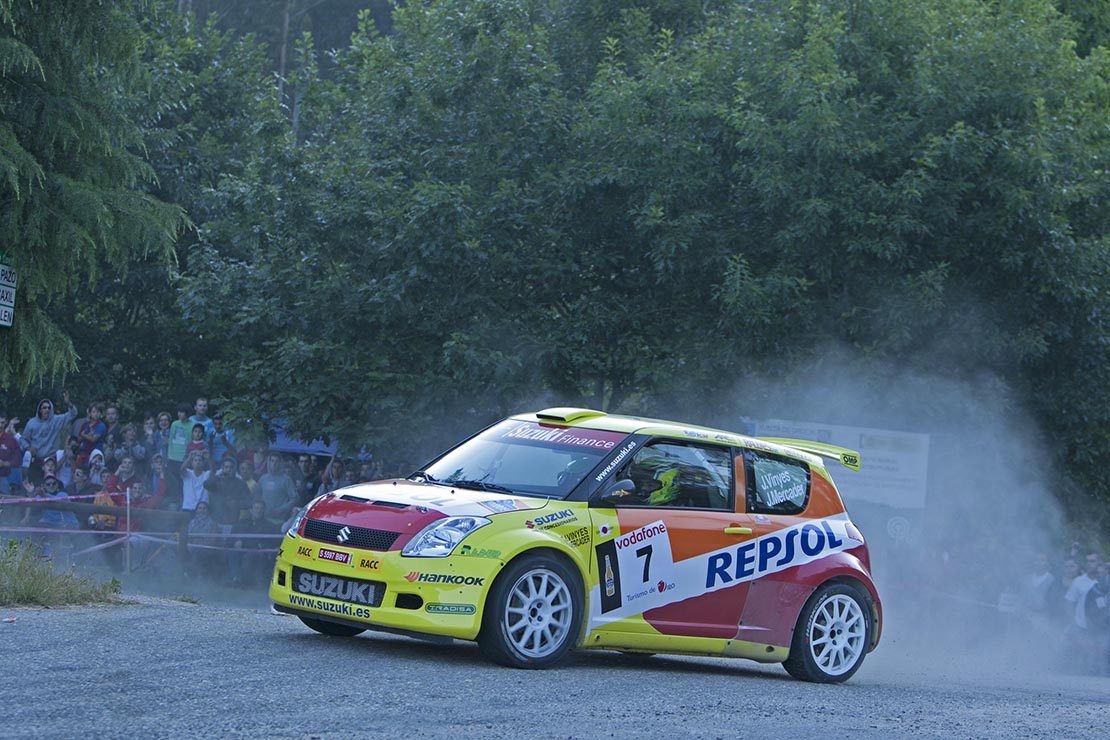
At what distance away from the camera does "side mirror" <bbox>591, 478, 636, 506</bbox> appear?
9062 mm

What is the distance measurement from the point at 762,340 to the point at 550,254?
3362mm

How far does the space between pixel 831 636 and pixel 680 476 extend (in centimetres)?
177

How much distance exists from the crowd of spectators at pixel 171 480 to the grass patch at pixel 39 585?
19.5ft

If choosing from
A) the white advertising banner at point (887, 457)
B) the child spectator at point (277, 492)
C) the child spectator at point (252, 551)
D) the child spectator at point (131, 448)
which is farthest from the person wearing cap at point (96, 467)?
the white advertising banner at point (887, 457)

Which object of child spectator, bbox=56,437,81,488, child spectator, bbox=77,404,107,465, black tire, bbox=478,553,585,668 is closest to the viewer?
black tire, bbox=478,553,585,668

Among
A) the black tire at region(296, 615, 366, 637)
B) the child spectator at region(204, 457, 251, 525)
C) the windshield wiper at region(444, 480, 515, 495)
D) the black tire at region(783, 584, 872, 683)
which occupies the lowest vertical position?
the black tire at region(296, 615, 366, 637)

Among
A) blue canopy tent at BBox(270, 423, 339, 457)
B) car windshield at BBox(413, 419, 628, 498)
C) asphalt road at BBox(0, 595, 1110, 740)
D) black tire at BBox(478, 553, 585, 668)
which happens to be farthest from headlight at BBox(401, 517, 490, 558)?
blue canopy tent at BBox(270, 423, 339, 457)

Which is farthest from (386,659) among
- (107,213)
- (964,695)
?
(107,213)

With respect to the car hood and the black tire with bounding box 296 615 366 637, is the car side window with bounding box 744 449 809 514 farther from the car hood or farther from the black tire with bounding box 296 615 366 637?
the black tire with bounding box 296 615 366 637

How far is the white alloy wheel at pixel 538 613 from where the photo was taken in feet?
27.8

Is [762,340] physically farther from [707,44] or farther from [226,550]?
[226,550]

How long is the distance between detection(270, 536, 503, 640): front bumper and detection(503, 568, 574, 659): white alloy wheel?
25cm

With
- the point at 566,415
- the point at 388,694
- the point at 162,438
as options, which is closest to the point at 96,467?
the point at 162,438

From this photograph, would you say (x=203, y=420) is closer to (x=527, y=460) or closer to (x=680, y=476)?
(x=527, y=460)
